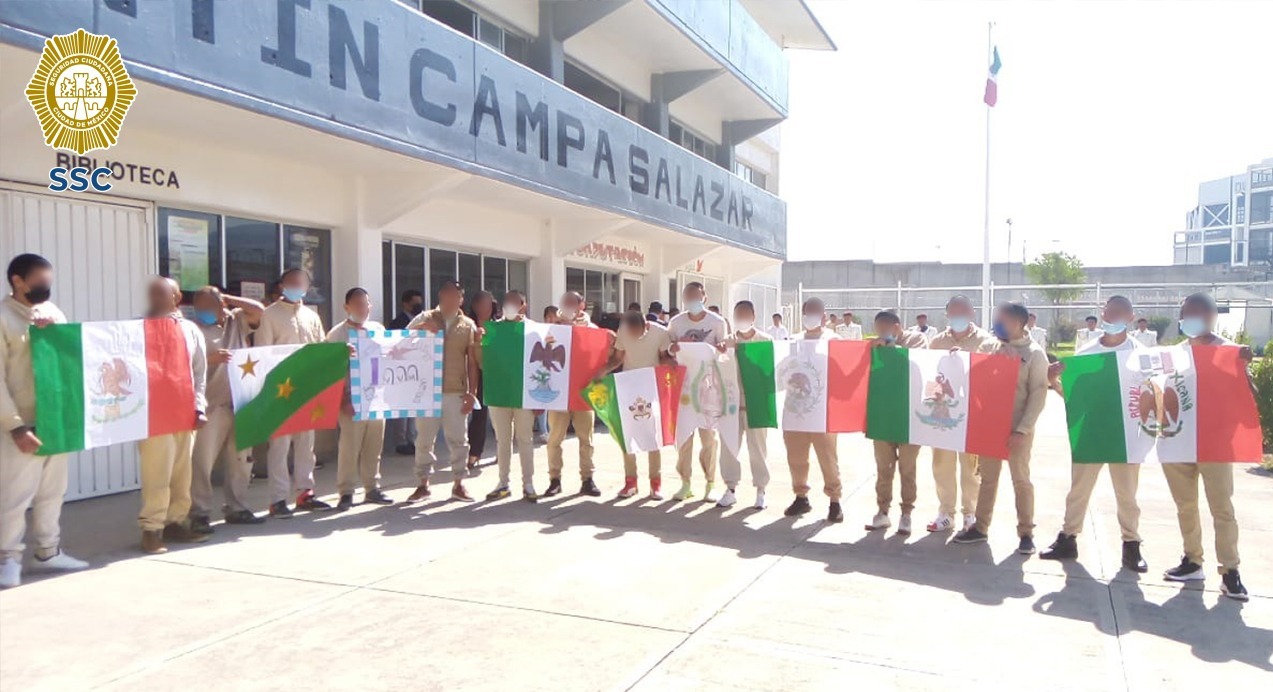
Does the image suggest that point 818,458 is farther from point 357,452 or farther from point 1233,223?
point 1233,223

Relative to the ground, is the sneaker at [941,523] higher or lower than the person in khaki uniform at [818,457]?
lower

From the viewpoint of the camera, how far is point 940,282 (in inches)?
1661

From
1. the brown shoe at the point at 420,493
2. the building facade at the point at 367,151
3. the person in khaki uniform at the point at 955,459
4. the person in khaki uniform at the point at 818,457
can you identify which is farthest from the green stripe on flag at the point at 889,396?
the building facade at the point at 367,151

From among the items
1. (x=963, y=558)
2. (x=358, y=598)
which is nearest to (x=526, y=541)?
(x=358, y=598)

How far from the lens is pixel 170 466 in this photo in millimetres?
6496

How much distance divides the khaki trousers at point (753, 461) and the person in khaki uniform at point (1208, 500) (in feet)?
10.8

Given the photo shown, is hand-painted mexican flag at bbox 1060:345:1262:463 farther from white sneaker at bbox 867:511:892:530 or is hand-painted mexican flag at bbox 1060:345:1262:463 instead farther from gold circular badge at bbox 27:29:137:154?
gold circular badge at bbox 27:29:137:154

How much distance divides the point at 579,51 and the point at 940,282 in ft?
103

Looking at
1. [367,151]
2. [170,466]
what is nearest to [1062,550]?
[170,466]

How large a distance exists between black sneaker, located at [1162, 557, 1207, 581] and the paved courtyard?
113 millimetres

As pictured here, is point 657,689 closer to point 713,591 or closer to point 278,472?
point 713,591

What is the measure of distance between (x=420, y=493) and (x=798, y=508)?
3.54 metres

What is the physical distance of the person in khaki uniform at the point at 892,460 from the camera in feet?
24.1

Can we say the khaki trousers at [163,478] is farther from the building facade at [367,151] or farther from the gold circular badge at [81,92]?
the gold circular badge at [81,92]
